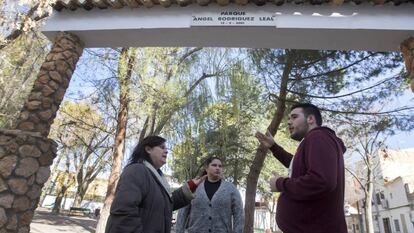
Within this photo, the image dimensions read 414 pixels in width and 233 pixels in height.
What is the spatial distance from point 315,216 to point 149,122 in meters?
7.40

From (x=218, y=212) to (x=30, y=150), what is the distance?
7.31ft

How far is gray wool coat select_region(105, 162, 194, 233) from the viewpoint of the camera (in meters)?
2.21

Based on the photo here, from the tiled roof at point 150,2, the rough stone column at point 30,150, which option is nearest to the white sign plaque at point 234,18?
the tiled roof at point 150,2

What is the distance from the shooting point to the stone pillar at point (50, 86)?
406 cm

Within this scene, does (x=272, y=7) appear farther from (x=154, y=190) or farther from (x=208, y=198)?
(x=154, y=190)

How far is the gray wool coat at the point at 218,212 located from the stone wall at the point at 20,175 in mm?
1802

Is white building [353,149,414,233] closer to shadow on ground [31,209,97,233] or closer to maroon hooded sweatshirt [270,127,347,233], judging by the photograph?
shadow on ground [31,209,97,233]

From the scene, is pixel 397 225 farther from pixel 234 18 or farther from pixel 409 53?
pixel 234 18

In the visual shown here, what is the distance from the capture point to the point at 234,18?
4176mm

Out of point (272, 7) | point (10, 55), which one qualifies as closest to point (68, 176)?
point (10, 55)

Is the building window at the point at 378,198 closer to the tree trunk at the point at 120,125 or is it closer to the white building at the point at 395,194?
the white building at the point at 395,194

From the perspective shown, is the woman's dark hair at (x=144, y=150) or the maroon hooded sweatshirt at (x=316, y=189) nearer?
the maroon hooded sweatshirt at (x=316, y=189)

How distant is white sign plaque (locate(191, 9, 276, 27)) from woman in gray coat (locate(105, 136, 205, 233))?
1997 mm

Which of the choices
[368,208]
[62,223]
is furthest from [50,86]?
[368,208]
